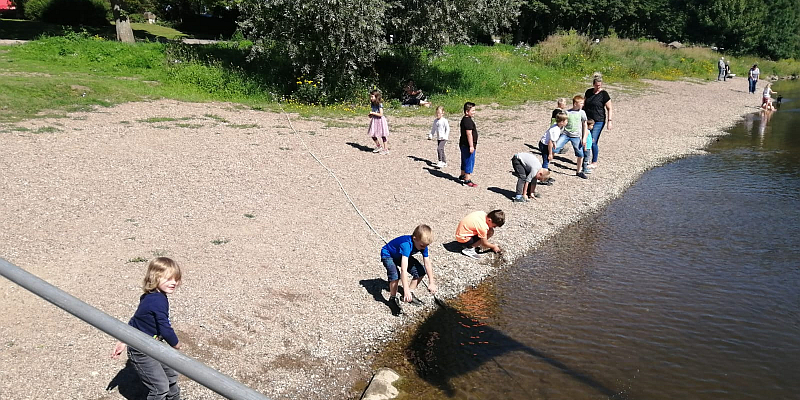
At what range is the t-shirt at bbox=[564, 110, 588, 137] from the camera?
15422 mm

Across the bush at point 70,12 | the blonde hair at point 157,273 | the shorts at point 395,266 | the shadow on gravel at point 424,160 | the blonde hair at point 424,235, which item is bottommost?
the shadow on gravel at point 424,160

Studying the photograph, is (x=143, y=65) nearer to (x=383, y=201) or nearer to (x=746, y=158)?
(x=383, y=201)

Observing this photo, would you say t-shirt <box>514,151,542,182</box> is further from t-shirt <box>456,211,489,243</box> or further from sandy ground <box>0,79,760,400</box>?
t-shirt <box>456,211,489,243</box>

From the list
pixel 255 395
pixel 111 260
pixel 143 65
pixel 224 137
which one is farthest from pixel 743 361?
pixel 143 65

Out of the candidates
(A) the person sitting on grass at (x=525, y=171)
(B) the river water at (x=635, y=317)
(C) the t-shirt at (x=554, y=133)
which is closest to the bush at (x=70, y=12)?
(C) the t-shirt at (x=554, y=133)

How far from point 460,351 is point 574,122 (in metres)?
9.10

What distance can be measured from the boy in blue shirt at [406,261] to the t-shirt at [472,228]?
200 cm

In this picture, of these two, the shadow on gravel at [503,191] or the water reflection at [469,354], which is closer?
the water reflection at [469,354]

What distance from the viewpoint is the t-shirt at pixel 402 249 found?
27.2 ft

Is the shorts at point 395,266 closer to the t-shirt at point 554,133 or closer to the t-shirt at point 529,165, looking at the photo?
the t-shirt at point 529,165

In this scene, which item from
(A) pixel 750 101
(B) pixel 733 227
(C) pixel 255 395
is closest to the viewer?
(C) pixel 255 395

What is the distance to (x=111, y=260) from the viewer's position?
359 inches

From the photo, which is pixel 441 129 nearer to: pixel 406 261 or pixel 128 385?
pixel 406 261

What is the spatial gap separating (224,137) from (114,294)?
987 cm
